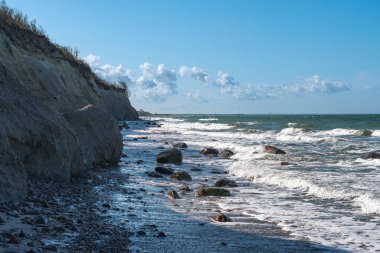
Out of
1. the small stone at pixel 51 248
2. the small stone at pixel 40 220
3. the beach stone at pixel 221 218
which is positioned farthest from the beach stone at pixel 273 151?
the small stone at pixel 51 248

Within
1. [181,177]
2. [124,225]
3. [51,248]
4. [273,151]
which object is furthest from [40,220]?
[273,151]

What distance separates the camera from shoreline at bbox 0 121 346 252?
6.01 meters

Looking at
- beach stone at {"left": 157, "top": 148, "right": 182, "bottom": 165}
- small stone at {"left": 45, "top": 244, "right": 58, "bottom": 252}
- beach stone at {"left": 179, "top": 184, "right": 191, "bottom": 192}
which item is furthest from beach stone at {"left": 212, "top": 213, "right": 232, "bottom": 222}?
beach stone at {"left": 157, "top": 148, "right": 182, "bottom": 165}

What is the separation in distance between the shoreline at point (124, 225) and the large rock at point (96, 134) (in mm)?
2188

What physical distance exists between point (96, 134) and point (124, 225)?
6492 millimetres

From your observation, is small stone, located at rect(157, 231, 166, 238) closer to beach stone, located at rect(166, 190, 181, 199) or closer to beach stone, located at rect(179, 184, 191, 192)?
beach stone, located at rect(166, 190, 181, 199)

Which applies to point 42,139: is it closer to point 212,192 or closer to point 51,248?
point 51,248

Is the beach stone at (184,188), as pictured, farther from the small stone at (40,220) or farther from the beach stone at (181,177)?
the small stone at (40,220)

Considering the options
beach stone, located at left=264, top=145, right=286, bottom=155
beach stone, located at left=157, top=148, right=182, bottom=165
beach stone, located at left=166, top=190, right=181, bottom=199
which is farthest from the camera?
beach stone, located at left=264, top=145, right=286, bottom=155

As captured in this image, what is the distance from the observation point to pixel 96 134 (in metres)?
13.7

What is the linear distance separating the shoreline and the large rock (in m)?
2.19

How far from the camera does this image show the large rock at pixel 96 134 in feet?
43.2

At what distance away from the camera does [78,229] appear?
21.7 ft

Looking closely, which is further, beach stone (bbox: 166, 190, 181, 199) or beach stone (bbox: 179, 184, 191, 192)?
beach stone (bbox: 179, 184, 191, 192)
